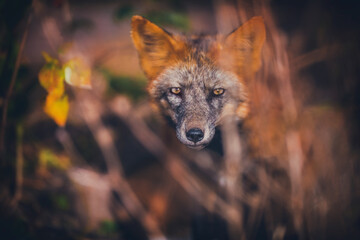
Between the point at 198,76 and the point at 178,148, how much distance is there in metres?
1.24

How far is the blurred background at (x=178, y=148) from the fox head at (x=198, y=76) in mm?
148

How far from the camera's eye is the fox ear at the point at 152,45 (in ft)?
5.41

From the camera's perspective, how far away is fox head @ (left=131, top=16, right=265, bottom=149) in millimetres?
1759

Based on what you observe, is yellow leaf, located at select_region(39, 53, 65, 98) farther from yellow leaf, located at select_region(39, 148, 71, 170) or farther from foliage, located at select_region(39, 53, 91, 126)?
yellow leaf, located at select_region(39, 148, 71, 170)

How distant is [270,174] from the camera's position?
2.15 m

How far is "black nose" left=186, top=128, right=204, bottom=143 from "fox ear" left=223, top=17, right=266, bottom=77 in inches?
23.7

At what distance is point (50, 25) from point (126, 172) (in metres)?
1.94

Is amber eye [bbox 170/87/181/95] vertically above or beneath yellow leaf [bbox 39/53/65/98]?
beneath

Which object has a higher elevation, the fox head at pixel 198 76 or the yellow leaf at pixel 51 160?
the fox head at pixel 198 76

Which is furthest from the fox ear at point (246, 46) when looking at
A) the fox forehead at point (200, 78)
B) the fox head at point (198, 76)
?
the fox forehead at point (200, 78)

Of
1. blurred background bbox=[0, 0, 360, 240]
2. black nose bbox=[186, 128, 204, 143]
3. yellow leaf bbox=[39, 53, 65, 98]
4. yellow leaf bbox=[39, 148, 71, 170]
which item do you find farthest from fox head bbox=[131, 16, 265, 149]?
yellow leaf bbox=[39, 148, 71, 170]

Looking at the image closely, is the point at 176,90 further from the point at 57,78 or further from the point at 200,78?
the point at 57,78

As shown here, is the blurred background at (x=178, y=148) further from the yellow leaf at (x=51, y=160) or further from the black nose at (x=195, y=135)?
the black nose at (x=195, y=135)

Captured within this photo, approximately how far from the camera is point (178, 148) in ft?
9.73
